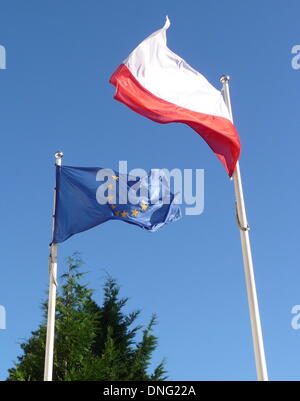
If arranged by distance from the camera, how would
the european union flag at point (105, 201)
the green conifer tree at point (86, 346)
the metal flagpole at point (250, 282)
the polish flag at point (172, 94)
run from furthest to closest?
the green conifer tree at point (86, 346) < the european union flag at point (105, 201) < the polish flag at point (172, 94) < the metal flagpole at point (250, 282)

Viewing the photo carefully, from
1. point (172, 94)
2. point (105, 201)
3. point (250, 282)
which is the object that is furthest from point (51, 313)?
point (172, 94)

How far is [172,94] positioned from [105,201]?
8.52ft

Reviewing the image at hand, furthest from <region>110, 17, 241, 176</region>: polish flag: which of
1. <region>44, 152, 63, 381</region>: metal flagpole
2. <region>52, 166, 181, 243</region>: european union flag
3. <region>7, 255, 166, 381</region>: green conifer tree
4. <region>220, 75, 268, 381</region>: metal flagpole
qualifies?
A: <region>7, 255, 166, 381</region>: green conifer tree

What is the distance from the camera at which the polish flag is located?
11.0m

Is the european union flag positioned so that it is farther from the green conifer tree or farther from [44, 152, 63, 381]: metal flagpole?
the green conifer tree

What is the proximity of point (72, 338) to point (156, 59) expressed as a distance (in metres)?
11.7

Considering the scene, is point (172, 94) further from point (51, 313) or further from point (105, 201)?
point (51, 313)

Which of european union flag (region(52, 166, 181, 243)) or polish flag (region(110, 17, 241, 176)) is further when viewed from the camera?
european union flag (region(52, 166, 181, 243))

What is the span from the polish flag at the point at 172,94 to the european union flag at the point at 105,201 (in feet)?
7.21

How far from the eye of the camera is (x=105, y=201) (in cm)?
1230

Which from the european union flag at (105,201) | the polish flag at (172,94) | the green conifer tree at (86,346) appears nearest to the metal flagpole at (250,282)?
the polish flag at (172,94)

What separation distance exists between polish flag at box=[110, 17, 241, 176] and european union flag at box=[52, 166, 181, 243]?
7.21 ft

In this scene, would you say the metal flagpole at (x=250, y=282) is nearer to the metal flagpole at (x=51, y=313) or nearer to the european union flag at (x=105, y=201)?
the european union flag at (x=105, y=201)

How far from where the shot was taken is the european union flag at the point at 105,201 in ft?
40.1
